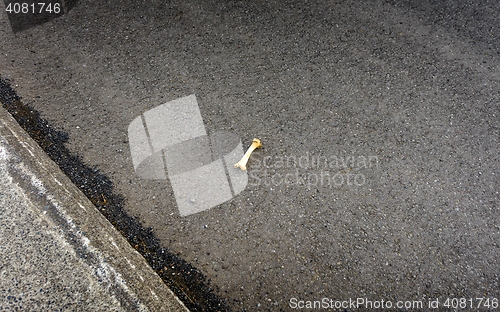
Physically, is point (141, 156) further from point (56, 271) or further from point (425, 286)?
point (425, 286)

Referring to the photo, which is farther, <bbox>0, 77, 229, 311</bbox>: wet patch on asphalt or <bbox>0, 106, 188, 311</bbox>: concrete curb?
<bbox>0, 77, 229, 311</bbox>: wet patch on asphalt

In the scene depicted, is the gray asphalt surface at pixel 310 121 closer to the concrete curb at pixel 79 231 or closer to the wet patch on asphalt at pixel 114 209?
the wet patch on asphalt at pixel 114 209

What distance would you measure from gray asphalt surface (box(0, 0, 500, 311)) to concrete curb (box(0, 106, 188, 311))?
0.24 m

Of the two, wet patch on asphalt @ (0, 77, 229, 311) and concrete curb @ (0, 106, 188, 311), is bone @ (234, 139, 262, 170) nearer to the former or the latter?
wet patch on asphalt @ (0, 77, 229, 311)

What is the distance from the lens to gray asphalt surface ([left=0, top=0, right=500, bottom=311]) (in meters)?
2.26

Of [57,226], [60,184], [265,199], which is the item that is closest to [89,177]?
[60,184]

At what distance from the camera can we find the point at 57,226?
213 cm

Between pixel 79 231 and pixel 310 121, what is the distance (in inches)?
66.3

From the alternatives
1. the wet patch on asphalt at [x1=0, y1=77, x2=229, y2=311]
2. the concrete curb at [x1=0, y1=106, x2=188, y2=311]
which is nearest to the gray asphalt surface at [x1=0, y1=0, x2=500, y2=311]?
the wet patch on asphalt at [x1=0, y1=77, x2=229, y2=311]

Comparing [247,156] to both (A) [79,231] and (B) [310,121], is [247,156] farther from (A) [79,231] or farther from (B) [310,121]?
(A) [79,231]

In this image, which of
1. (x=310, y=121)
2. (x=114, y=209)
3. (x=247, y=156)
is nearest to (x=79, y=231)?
(x=114, y=209)

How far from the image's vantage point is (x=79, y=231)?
212cm

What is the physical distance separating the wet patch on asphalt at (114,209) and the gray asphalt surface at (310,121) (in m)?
0.06

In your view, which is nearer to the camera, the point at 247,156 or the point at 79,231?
the point at 79,231
